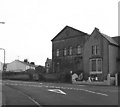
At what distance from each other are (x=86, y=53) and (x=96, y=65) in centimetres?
378

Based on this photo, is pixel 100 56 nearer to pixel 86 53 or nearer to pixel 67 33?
pixel 86 53

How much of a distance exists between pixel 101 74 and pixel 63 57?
572 inches

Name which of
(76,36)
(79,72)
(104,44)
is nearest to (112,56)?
(104,44)

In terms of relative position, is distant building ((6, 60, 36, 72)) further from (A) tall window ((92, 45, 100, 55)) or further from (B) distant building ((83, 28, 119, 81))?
(A) tall window ((92, 45, 100, 55))

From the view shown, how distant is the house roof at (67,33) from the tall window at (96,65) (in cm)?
1061

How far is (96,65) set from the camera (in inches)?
1998

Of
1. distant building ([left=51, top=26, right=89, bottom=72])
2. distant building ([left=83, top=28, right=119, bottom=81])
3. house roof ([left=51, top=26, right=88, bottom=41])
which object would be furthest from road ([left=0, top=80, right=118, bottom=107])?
house roof ([left=51, top=26, right=88, bottom=41])

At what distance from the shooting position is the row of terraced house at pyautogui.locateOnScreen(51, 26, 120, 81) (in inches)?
1961

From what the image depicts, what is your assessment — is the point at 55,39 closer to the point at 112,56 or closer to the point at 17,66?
the point at 112,56

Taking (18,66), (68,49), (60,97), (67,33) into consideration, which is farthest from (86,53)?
(18,66)

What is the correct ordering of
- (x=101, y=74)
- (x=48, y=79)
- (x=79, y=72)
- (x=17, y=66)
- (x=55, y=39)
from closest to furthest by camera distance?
(x=101, y=74)
(x=79, y=72)
(x=48, y=79)
(x=55, y=39)
(x=17, y=66)

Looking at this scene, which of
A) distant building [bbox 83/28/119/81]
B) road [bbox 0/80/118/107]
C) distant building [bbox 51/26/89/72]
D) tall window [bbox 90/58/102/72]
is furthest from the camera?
distant building [bbox 51/26/89/72]

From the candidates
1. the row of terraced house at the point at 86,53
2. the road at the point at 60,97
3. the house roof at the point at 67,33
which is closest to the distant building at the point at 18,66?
the house roof at the point at 67,33

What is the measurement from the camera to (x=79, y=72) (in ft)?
176
